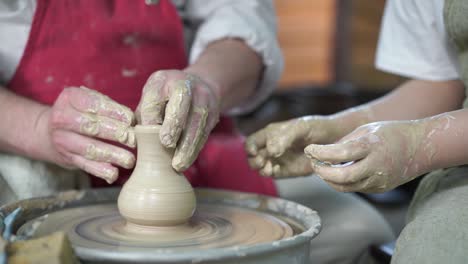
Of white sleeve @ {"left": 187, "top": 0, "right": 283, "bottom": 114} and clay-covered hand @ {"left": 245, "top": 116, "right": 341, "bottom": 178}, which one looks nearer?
clay-covered hand @ {"left": 245, "top": 116, "right": 341, "bottom": 178}

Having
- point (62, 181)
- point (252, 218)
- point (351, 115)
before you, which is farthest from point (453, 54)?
point (62, 181)

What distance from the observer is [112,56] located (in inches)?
65.4

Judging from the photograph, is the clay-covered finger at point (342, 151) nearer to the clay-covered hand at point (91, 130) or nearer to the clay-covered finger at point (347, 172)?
the clay-covered finger at point (347, 172)

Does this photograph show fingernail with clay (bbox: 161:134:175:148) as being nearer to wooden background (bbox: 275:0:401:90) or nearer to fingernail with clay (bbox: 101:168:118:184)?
fingernail with clay (bbox: 101:168:118:184)

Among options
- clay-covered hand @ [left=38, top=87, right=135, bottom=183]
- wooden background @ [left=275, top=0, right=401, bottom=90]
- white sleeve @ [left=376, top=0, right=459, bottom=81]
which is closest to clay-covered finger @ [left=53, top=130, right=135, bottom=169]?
clay-covered hand @ [left=38, top=87, right=135, bottom=183]

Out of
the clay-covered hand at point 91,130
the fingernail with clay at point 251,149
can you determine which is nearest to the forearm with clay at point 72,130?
the clay-covered hand at point 91,130

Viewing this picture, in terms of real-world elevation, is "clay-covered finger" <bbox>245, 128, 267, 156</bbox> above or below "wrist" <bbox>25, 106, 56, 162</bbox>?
below

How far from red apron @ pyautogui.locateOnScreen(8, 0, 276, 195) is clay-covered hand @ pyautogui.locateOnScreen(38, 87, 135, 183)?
0.24 metres

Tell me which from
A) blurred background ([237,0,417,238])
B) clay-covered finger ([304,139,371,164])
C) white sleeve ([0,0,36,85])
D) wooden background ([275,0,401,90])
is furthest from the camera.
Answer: wooden background ([275,0,401,90])

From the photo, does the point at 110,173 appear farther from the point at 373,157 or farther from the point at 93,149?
the point at 373,157

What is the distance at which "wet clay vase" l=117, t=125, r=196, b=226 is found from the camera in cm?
123

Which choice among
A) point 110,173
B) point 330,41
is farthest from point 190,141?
point 330,41

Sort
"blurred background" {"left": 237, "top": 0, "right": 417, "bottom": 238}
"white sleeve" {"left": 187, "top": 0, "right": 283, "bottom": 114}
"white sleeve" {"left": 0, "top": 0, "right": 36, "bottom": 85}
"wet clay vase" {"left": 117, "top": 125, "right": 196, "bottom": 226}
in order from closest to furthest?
"wet clay vase" {"left": 117, "top": 125, "right": 196, "bottom": 226}
"white sleeve" {"left": 0, "top": 0, "right": 36, "bottom": 85}
"white sleeve" {"left": 187, "top": 0, "right": 283, "bottom": 114}
"blurred background" {"left": 237, "top": 0, "right": 417, "bottom": 238}

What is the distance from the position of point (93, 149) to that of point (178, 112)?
0.75 feet
